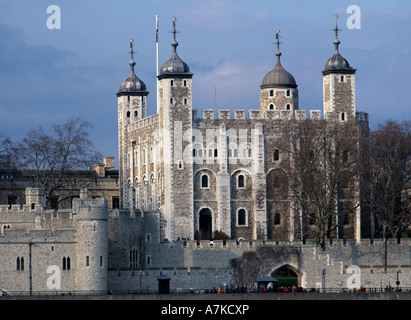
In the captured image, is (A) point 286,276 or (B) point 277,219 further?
(B) point 277,219

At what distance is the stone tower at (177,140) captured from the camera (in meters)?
118

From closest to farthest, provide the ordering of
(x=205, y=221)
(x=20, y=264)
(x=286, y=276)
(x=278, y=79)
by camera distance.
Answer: (x=20, y=264) → (x=286, y=276) → (x=205, y=221) → (x=278, y=79)

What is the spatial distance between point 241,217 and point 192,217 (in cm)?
416

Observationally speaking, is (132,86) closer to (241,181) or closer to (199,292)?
(241,181)

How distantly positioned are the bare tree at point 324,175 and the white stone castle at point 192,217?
2.52ft

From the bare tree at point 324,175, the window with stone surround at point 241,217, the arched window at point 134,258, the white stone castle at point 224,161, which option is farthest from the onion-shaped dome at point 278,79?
the arched window at point 134,258

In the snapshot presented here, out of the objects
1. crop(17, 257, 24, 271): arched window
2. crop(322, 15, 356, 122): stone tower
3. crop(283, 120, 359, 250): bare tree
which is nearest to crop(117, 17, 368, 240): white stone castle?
crop(322, 15, 356, 122): stone tower

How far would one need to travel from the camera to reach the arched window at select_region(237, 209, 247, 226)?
4702 inches

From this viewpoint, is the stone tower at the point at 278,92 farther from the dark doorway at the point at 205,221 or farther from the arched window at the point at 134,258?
the arched window at the point at 134,258

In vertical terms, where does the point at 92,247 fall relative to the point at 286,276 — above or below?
above

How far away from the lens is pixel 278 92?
127 metres

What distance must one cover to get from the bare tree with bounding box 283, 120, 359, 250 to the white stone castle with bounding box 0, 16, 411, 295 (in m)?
0.77

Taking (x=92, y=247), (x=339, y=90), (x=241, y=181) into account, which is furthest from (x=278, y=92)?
(x=92, y=247)

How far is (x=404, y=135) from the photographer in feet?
372
